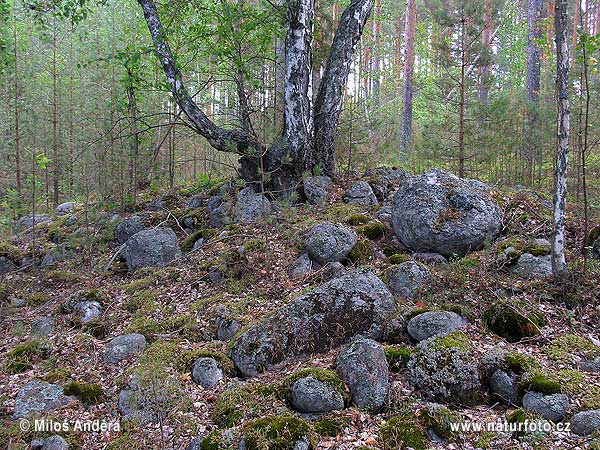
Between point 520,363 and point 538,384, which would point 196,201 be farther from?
point 538,384

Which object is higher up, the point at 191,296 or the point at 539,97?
the point at 539,97

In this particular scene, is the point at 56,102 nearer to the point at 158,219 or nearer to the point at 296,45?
the point at 158,219

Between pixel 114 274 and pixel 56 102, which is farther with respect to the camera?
pixel 56 102

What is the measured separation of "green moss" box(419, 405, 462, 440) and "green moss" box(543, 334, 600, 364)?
1.21 metres

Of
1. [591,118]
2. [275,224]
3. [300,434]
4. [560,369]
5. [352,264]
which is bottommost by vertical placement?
[300,434]

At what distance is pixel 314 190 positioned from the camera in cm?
749

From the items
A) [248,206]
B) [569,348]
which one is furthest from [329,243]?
[569,348]

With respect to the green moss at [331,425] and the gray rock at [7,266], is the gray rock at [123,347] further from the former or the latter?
the gray rock at [7,266]

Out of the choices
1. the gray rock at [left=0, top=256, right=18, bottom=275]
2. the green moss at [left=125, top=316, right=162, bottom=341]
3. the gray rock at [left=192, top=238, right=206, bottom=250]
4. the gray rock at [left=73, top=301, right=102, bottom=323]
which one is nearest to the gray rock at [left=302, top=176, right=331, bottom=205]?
the gray rock at [left=192, top=238, right=206, bottom=250]

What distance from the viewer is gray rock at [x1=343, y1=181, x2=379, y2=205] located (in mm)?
7414

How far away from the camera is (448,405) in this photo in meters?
3.61

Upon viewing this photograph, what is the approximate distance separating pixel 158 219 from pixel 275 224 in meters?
2.55

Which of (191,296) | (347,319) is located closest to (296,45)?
(191,296)

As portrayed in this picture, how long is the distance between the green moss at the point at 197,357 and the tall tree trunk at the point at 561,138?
11.5ft
